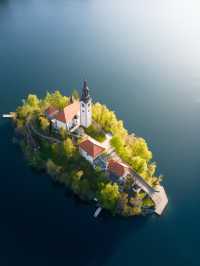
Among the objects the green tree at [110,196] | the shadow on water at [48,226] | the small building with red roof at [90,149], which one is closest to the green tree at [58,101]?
the small building with red roof at [90,149]

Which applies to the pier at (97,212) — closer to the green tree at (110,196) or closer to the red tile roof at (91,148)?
the green tree at (110,196)

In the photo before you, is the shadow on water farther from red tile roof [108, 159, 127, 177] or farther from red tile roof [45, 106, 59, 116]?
red tile roof [45, 106, 59, 116]

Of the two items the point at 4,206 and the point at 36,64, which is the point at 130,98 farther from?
the point at 4,206

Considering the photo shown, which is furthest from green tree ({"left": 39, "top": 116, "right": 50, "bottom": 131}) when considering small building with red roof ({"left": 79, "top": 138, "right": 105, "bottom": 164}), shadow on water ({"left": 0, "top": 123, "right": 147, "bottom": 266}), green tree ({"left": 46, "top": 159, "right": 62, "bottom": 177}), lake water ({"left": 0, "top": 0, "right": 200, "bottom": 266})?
shadow on water ({"left": 0, "top": 123, "right": 147, "bottom": 266})

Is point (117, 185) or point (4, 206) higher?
point (117, 185)

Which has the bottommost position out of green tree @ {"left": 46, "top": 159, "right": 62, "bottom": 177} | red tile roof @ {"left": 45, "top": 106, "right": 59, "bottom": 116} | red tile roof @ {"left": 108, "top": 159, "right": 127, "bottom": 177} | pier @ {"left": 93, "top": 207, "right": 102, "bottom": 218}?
pier @ {"left": 93, "top": 207, "right": 102, "bottom": 218}

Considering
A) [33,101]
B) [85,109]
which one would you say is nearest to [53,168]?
[85,109]

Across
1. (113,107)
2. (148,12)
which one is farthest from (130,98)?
(148,12)
